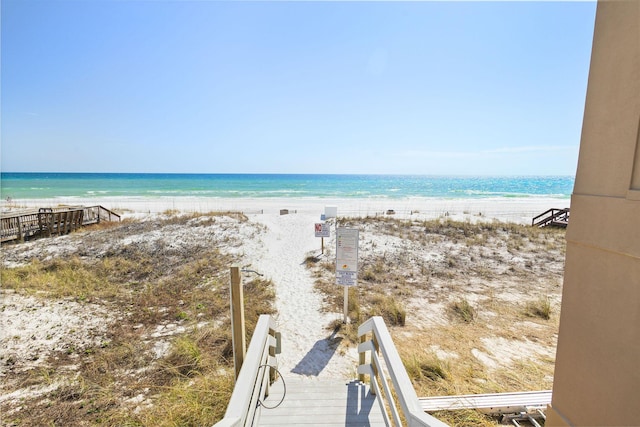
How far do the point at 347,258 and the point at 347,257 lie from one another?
21mm

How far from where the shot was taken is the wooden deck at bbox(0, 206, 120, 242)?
12.5 m

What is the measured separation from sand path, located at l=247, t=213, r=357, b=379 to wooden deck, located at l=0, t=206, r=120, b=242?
10460 millimetres

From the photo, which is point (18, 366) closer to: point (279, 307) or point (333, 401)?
point (279, 307)

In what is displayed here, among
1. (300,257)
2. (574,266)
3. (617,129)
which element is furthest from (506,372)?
(300,257)

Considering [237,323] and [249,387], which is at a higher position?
[249,387]

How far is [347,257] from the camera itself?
5.97 meters

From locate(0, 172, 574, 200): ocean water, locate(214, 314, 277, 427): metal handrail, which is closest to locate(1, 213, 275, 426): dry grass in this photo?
locate(214, 314, 277, 427): metal handrail

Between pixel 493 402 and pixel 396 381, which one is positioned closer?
pixel 396 381

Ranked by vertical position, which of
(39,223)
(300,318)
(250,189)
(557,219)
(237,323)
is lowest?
(300,318)

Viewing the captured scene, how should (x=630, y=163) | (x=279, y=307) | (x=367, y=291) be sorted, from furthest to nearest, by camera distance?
1. (x=367, y=291)
2. (x=279, y=307)
3. (x=630, y=163)

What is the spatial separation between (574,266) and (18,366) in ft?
24.7

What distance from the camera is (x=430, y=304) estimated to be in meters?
7.04

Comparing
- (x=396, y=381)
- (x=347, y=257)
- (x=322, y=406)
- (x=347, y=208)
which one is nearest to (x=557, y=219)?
(x=347, y=208)

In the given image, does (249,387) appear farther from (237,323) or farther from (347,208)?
(347,208)
